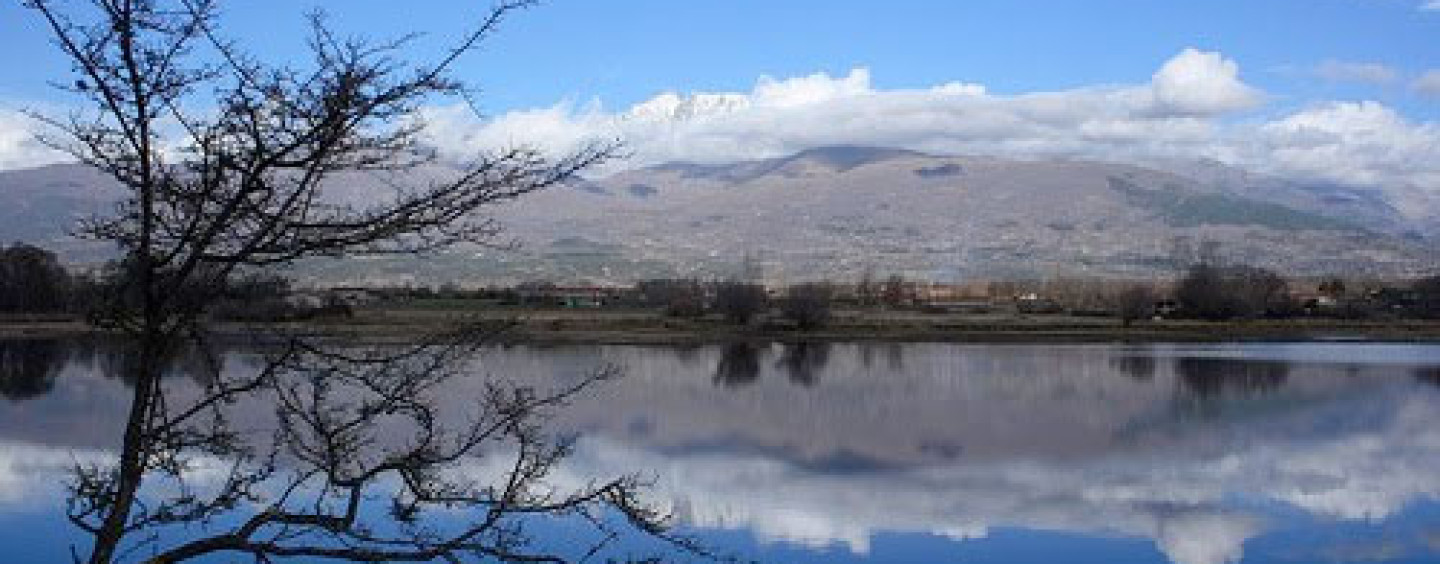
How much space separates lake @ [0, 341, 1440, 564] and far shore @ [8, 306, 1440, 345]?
16.9 meters

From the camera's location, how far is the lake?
1927 cm

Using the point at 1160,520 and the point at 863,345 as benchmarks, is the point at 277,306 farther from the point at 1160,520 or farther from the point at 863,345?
the point at 863,345

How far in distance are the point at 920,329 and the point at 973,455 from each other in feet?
173

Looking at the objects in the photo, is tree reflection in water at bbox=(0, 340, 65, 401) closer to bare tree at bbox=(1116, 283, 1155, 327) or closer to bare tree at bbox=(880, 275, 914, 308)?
bare tree at bbox=(1116, 283, 1155, 327)

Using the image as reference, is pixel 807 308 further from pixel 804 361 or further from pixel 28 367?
pixel 28 367

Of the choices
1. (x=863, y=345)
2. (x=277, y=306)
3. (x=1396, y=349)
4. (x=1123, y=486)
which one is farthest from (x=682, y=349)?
(x=277, y=306)

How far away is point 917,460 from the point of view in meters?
28.2

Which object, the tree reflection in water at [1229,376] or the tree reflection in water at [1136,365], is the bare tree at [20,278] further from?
the tree reflection in water at [1136,365]

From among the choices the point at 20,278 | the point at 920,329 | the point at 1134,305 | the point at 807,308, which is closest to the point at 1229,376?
the point at 920,329

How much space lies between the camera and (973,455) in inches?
1153

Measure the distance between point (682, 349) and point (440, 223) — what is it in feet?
204

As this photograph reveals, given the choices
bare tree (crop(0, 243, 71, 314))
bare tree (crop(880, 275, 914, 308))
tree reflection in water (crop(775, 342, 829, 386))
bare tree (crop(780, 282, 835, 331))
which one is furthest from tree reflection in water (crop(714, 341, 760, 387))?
bare tree (crop(880, 275, 914, 308))

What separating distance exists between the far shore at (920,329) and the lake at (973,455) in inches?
666

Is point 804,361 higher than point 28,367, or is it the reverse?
point 28,367
